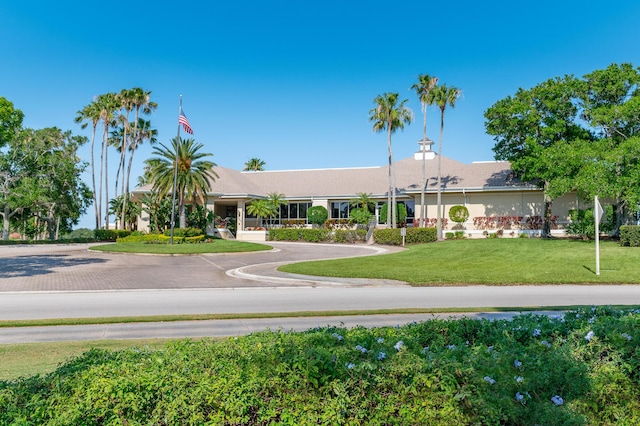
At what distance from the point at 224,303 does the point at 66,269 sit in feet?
38.5

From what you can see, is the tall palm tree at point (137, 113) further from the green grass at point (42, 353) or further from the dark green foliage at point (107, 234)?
the green grass at point (42, 353)

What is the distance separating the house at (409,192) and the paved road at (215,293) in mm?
23777

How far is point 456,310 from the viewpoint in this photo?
10578 mm

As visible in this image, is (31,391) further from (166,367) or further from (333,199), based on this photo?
(333,199)

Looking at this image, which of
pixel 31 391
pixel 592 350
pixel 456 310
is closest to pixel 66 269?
pixel 456 310

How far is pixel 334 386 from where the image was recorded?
142 inches

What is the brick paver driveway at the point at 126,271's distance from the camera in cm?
1619

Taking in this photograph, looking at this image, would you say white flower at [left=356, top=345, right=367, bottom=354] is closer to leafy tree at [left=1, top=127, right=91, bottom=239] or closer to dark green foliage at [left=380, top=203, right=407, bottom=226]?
dark green foliage at [left=380, top=203, right=407, bottom=226]

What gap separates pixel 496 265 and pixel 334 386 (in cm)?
2009

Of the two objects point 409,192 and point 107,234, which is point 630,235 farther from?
point 107,234

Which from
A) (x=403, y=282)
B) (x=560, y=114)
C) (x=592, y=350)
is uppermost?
(x=560, y=114)

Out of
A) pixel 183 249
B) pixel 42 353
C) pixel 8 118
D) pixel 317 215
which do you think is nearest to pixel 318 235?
pixel 317 215

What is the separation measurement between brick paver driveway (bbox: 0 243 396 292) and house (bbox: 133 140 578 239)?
55.9ft

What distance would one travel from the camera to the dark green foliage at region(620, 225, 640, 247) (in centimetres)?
2711
